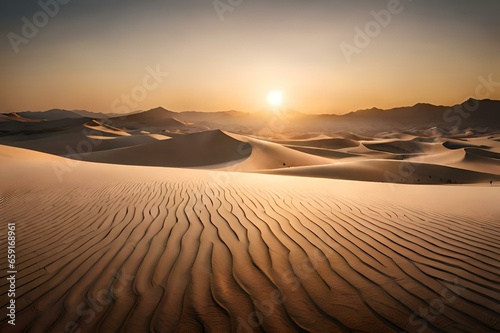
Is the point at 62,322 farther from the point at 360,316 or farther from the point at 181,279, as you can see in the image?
the point at 360,316

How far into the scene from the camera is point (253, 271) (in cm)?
292

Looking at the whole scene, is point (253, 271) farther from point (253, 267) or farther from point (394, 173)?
point (394, 173)

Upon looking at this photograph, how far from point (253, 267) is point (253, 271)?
8 centimetres

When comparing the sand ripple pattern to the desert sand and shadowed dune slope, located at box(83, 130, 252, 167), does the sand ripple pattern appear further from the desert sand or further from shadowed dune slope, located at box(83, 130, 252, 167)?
shadowed dune slope, located at box(83, 130, 252, 167)

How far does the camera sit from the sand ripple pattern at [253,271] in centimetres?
226

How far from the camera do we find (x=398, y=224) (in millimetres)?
4434

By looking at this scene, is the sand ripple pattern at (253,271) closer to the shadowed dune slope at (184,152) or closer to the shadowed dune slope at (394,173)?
the shadowed dune slope at (394,173)


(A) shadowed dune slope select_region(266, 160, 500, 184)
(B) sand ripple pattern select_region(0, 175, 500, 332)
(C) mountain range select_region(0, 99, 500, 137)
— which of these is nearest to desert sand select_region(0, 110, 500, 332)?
(B) sand ripple pattern select_region(0, 175, 500, 332)

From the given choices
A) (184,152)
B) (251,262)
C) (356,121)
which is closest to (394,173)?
(184,152)

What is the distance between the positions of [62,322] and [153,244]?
1.34 m

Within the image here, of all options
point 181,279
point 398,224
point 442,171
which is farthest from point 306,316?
point 442,171

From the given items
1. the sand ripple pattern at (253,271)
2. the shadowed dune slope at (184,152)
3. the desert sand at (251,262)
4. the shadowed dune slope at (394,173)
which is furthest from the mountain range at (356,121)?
the sand ripple pattern at (253,271)

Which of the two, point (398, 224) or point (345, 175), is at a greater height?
point (398, 224)

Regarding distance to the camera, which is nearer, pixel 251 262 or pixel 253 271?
pixel 253 271
